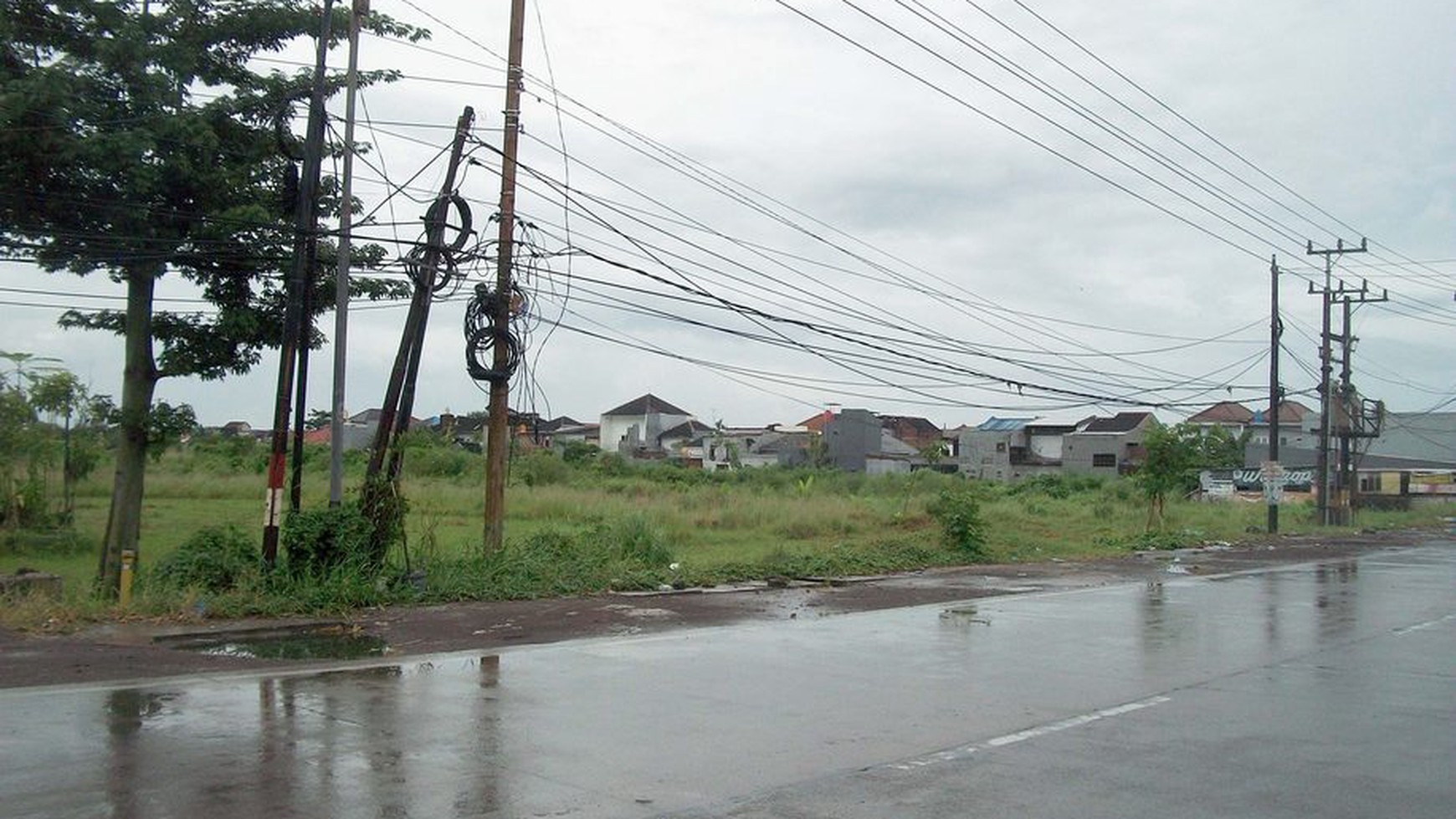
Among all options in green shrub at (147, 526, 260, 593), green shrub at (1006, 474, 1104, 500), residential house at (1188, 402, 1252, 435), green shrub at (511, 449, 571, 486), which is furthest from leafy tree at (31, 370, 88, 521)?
residential house at (1188, 402, 1252, 435)

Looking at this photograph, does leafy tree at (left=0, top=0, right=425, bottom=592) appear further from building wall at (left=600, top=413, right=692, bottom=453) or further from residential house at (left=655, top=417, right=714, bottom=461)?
building wall at (left=600, top=413, right=692, bottom=453)

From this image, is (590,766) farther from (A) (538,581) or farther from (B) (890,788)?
(A) (538,581)

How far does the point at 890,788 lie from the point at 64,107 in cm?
1745

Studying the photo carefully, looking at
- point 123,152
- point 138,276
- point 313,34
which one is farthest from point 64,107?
point 313,34

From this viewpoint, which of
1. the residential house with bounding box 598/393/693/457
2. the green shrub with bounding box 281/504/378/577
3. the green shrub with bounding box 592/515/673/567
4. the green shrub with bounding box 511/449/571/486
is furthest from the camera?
the residential house with bounding box 598/393/693/457

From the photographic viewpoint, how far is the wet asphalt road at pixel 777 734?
7934 mm

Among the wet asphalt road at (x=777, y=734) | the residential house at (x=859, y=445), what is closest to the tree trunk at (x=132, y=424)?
the wet asphalt road at (x=777, y=734)

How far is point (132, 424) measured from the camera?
21.7 metres

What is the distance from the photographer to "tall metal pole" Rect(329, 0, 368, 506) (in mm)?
18828

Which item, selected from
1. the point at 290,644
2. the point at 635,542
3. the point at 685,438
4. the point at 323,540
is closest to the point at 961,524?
the point at 635,542

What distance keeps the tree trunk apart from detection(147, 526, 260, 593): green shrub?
3.64m

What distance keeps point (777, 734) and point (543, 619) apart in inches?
327

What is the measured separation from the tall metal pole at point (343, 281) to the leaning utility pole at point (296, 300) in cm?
43

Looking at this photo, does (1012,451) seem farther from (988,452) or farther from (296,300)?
(296,300)
